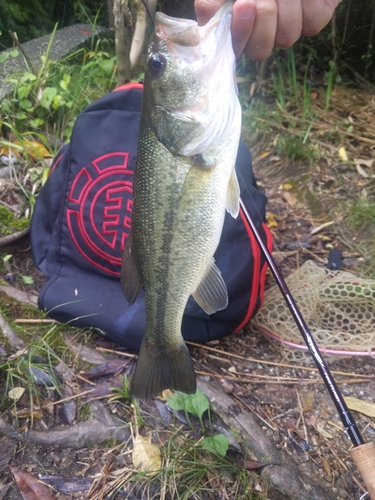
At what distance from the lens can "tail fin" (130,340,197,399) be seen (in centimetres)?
170

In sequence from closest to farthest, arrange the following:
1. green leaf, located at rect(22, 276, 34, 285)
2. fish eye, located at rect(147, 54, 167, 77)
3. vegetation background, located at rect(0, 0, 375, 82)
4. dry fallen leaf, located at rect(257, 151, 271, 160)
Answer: fish eye, located at rect(147, 54, 167, 77) → green leaf, located at rect(22, 276, 34, 285) → dry fallen leaf, located at rect(257, 151, 271, 160) → vegetation background, located at rect(0, 0, 375, 82)

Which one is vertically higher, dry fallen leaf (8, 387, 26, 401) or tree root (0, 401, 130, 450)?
dry fallen leaf (8, 387, 26, 401)

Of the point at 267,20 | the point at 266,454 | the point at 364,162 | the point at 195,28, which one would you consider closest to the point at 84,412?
the point at 266,454

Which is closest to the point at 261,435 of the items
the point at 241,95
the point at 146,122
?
the point at 146,122

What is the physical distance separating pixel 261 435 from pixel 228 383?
0.32m

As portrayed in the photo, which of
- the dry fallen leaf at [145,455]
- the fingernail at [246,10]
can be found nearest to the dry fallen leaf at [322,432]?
the dry fallen leaf at [145,455]

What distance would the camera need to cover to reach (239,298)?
234 cm

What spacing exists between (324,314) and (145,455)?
132cm

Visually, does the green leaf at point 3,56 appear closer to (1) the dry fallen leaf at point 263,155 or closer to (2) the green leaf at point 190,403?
(1) the dry fallen leaf at point 263,155

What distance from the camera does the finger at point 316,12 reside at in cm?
153

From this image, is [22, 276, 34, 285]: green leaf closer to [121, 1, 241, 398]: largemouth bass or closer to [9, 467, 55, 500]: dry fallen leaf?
[9, 467, 55, 500]: dry fallen leaf

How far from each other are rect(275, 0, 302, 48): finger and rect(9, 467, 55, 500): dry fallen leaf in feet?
6.27

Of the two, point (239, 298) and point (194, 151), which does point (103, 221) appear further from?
point (194, 151)

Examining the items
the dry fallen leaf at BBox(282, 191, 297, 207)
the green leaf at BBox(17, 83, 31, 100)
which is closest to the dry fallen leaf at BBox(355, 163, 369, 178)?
the dry fallen leaf at BBox(282, 191, 297, 207)
